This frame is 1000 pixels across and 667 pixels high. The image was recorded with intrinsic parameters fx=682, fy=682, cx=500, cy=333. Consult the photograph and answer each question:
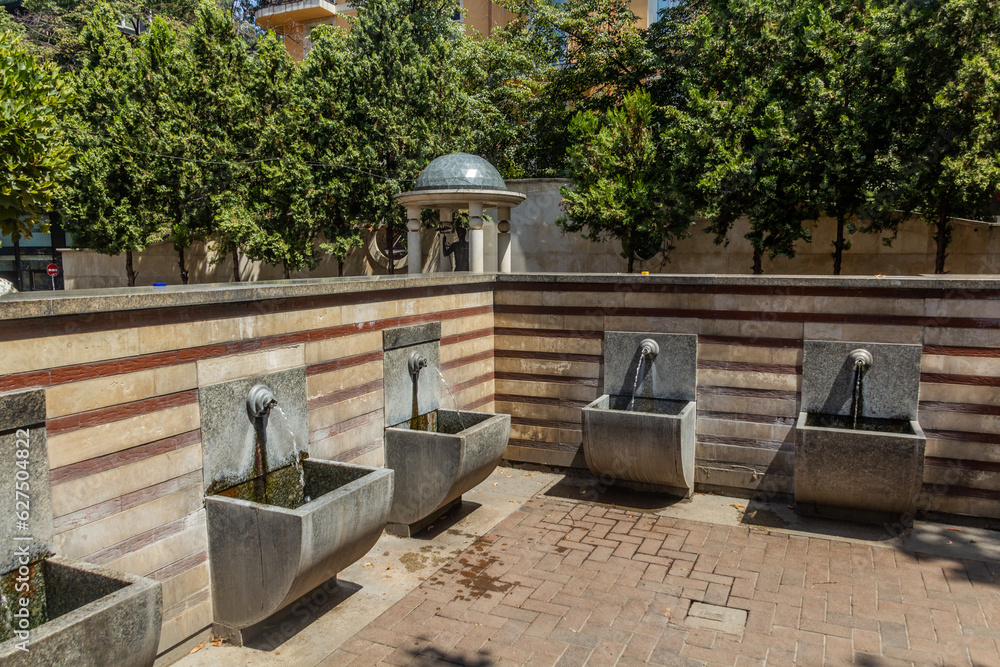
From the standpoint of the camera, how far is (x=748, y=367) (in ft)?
28.5

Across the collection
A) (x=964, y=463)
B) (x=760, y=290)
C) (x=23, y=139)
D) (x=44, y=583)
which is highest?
(x=23, y=139)

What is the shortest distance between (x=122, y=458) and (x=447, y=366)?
463cm

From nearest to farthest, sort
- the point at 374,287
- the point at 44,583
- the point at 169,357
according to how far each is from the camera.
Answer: the point at 44,583 → the point at 169,357 → the point at 374,287

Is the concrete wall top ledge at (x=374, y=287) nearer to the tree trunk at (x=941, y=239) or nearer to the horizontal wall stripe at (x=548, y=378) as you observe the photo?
the horizontal wall stripe at (x=548, y=378)

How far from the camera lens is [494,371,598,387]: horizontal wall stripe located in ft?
31.5

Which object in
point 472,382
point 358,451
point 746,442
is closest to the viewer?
point 358,451

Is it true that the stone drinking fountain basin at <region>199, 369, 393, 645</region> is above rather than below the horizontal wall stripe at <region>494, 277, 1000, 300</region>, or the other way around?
below

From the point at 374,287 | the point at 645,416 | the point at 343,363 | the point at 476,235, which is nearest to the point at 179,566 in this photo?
the point at 343,363

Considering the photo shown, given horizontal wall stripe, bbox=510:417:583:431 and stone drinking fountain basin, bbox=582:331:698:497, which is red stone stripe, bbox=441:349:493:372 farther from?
stone drinking fountain basin, bbox=582:331:698:497

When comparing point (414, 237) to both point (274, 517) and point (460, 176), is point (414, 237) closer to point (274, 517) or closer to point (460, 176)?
point (460, 176)

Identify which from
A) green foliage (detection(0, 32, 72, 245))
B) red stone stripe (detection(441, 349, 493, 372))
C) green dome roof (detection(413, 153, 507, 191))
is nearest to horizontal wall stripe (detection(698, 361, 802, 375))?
red stone stripe (detection(441, 349, 493, 372))

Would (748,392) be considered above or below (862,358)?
below

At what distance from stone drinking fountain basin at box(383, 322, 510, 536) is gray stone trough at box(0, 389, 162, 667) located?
11.6 ft

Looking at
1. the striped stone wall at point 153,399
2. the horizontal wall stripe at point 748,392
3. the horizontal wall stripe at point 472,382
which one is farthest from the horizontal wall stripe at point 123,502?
the horizontal wall stripe at point 748,392
